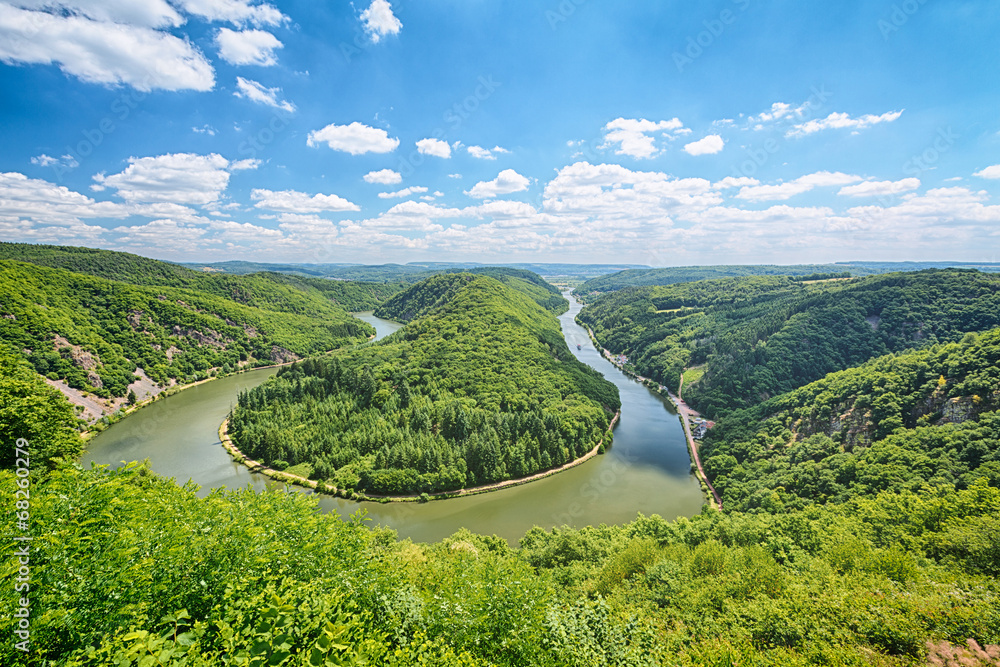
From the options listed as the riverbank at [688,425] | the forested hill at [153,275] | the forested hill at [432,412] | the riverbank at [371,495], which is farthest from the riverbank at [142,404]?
the riverbank at [688,425]

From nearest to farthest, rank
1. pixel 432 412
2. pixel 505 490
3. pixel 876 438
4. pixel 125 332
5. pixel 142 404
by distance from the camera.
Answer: pixel 876 438, pixel 505 490, pixel 432 412, pixel 142 404, pixel 125 332

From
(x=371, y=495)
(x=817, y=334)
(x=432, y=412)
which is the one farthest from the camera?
(x=817, y=334)

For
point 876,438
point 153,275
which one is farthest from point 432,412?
point 153,275

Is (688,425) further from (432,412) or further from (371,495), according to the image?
(371,495)

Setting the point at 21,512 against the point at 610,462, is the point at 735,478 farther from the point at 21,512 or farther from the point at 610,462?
the point at 21,512
